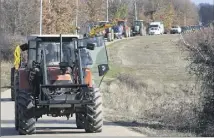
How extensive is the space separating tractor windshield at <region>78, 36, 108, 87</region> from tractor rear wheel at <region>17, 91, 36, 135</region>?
1979 mm

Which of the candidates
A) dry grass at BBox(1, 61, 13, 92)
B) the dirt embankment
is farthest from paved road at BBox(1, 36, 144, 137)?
dry grass at BBox(1, 61, 13, 92)

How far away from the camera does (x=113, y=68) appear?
1816 inches

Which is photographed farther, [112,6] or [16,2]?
[112,6]

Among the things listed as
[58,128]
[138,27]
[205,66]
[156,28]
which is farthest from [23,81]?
[156,28]

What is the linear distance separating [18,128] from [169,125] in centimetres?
473

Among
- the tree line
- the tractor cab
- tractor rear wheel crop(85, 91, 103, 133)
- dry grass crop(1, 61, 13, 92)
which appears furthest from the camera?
the tree line

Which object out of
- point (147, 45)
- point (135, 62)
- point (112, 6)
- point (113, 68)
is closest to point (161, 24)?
point (112, 6)

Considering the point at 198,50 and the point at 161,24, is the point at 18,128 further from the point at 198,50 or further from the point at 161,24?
the point at 161,24

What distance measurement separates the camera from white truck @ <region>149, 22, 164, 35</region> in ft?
295

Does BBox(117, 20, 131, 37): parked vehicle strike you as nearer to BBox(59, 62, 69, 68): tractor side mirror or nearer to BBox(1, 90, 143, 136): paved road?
BBox(1, 90, 143, 136): paved road

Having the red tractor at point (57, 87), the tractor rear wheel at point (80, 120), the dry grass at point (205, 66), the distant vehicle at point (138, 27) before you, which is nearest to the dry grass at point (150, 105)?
the dry grass at point (205, 66)

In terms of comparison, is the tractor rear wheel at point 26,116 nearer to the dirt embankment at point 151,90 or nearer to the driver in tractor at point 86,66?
the driver in tractor at point 86,66

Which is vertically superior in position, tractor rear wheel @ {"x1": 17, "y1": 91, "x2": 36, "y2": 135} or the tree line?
the tree line

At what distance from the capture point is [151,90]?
109 ft
